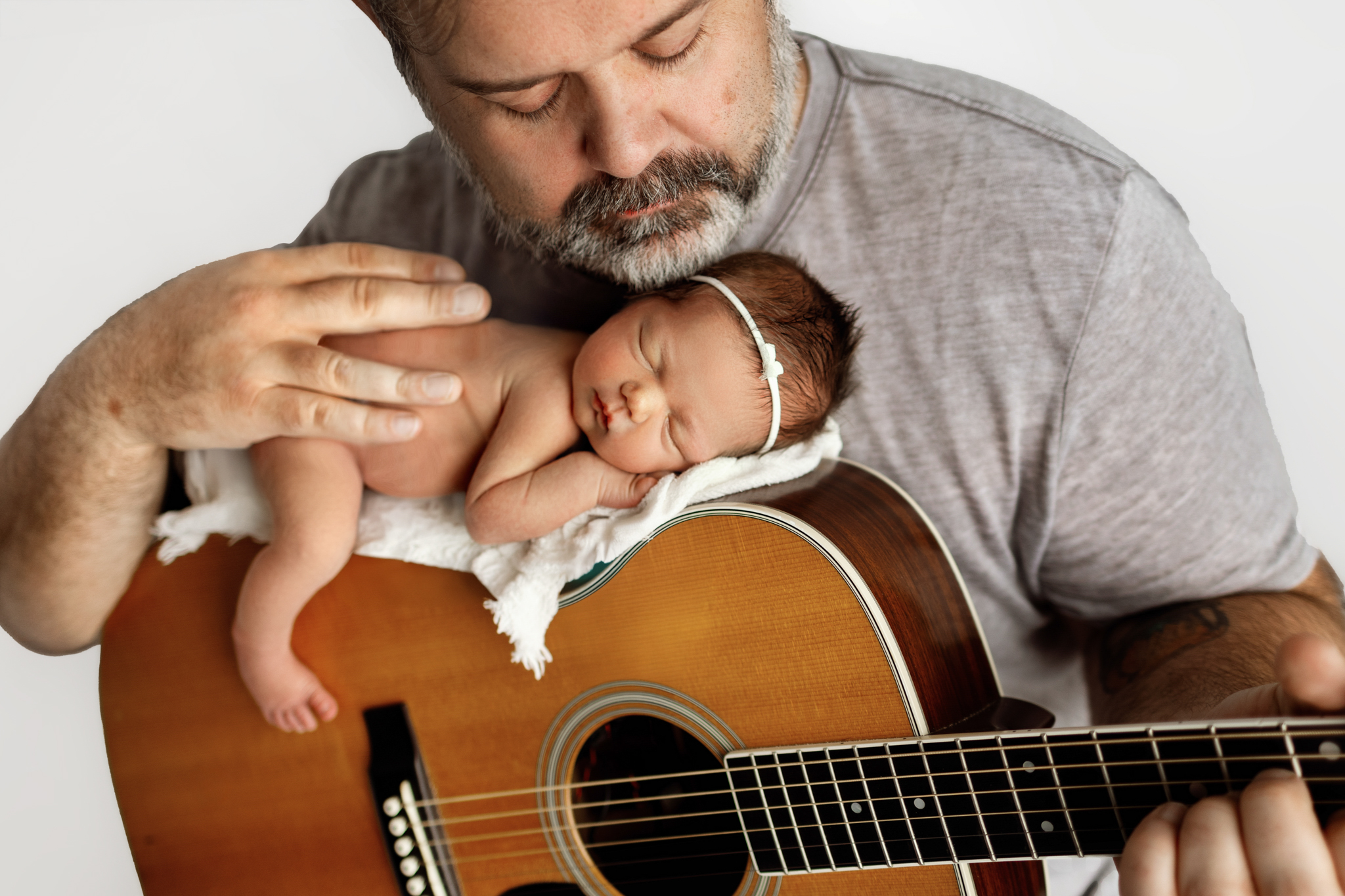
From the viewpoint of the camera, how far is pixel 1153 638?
1141 millimetres

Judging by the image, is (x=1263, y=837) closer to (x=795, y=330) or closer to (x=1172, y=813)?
(x=1172, y=813)

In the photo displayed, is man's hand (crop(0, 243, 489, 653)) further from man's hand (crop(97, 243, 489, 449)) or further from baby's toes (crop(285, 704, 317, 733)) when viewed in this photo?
baby's toes (crop(285, 704, 317, 733))

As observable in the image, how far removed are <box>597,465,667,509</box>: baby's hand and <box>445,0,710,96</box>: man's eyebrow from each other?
0.47m

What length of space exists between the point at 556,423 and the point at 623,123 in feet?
1.24

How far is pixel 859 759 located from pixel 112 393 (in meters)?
1.12

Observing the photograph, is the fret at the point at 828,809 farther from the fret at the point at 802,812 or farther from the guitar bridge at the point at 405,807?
the guitar bridge at the point at 405,807

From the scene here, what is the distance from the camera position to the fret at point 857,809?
0.93 metres

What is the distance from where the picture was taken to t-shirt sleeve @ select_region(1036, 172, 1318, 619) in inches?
42.4

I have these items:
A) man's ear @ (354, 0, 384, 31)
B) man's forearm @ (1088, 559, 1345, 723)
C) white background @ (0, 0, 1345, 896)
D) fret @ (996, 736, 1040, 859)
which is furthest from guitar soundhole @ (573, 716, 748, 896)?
white background @ (0, 0, 1345, 896)

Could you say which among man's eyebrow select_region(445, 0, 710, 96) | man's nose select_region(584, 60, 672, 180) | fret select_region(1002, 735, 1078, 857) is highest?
man's eyebrow select_region(445, 0, 710, 96)

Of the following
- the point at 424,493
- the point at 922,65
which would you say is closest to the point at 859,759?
the point at 424,493

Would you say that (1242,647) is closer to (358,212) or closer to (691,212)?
(691,212)

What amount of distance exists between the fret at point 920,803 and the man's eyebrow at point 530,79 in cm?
81

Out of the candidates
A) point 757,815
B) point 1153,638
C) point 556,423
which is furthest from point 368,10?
point 1153,638
